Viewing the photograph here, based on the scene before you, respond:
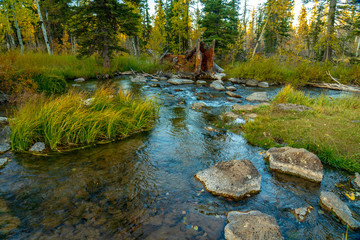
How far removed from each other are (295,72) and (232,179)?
14.9m

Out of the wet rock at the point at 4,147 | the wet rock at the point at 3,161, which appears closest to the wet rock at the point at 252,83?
the wet rock at the point at 4,147

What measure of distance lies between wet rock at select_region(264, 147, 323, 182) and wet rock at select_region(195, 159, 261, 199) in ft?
2.64

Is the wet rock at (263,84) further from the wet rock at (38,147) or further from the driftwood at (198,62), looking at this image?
the wet rock at (38,147)

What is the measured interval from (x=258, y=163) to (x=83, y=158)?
4104 mm

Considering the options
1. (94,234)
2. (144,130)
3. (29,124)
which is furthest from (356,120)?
(29,124)

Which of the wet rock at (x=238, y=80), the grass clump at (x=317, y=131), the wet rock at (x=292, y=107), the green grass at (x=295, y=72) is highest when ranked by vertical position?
the green grass at (x=295, y=72)

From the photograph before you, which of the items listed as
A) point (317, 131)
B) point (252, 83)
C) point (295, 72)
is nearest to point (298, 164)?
point (317, 131)

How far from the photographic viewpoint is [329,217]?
9.70 feet

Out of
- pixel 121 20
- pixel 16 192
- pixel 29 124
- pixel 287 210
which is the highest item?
pixel 121 20

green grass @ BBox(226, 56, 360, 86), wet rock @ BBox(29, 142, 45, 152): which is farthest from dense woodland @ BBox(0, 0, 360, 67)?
wet rock @ BBox(29, 142, 45, 152)

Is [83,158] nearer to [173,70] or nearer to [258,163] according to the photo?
[258,163]

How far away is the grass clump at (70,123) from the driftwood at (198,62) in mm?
12010

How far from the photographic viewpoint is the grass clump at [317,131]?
4588 mm

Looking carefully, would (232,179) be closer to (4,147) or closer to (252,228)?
(252,228)
